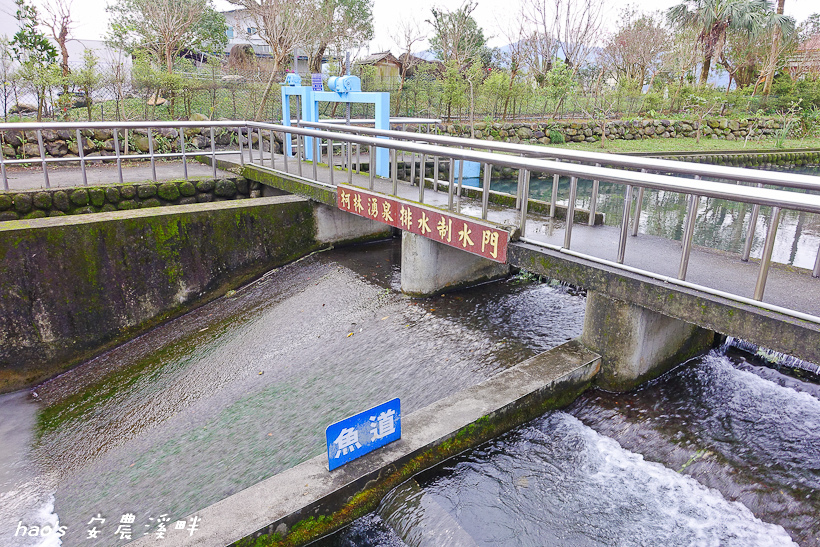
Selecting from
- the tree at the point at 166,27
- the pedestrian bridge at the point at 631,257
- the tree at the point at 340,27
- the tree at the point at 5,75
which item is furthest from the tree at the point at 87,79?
the tree at the point at 340,27

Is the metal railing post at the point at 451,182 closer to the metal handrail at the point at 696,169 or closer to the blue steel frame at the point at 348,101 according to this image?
the metal handrail at the point at 696,169

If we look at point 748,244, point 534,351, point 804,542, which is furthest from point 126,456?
point 748,244

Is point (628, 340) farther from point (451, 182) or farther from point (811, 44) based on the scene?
point (811, 44)

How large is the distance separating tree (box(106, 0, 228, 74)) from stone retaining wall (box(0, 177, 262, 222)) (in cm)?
988

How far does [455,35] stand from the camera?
25438 millimetres

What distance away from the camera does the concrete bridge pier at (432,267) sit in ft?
23.3

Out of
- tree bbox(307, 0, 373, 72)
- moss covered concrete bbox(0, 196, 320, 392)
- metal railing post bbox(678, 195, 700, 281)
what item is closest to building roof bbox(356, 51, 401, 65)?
tree bbox(307, 0, 373, 72)

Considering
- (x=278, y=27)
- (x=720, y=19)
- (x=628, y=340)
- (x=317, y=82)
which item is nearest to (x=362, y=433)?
(x=628, y=340)

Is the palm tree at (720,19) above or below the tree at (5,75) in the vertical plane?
above

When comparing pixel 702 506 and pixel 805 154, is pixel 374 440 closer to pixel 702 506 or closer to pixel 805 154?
pixel 702 506

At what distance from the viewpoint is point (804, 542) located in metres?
3.55

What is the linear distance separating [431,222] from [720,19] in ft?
105

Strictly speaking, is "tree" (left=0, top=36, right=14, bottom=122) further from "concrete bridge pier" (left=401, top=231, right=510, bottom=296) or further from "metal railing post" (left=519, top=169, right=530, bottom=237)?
"metal railing post" (left=519, top=169, right=530, bottom=237)

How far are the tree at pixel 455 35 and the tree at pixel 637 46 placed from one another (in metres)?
7.82
